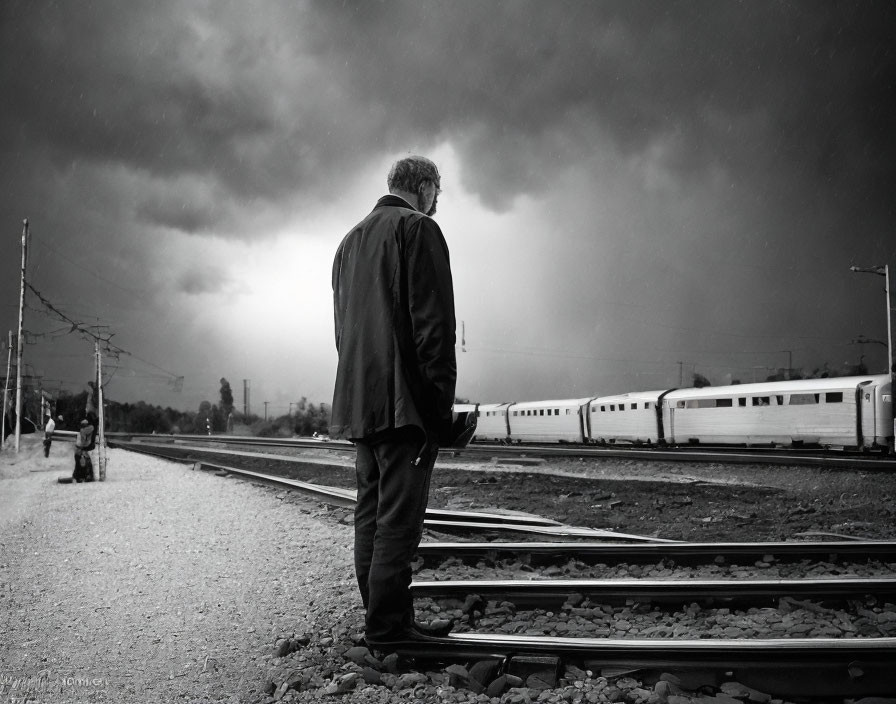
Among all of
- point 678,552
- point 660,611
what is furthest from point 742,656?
point 678,552

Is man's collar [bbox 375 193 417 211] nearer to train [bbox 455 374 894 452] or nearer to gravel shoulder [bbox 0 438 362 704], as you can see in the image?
gravel shoulder [bbox 0 438 362 704]

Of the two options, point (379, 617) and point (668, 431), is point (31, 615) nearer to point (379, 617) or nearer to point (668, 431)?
point (379, 617)

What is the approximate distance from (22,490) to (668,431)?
849 inches

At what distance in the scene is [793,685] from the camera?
2361mm

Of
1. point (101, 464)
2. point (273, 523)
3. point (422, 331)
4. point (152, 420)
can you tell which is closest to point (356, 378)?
point (422, 331)

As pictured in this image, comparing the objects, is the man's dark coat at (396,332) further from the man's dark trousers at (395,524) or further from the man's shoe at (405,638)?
the man's shoe at (405,638)

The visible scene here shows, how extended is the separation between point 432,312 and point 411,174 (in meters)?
0.82

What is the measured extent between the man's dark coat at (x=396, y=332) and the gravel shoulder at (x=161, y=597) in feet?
3.90

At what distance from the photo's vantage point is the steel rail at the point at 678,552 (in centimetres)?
466

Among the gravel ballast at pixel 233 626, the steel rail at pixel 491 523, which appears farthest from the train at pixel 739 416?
Answer: the gravel ballast at pixel 233 626

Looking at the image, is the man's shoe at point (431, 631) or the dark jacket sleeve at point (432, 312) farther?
the man's shoe at point (431, 631)

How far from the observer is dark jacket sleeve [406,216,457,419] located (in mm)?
2510

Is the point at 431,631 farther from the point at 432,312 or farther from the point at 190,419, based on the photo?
the point at 190,419

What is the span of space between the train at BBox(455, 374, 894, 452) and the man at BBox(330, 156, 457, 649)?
14440 millimetres
